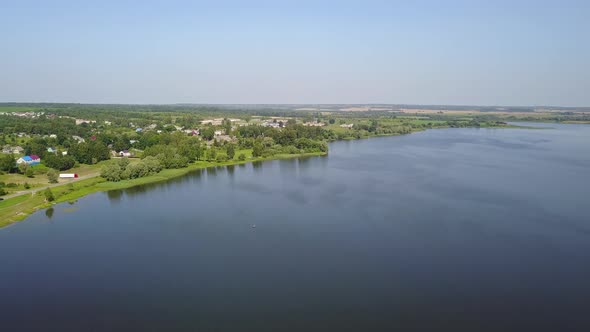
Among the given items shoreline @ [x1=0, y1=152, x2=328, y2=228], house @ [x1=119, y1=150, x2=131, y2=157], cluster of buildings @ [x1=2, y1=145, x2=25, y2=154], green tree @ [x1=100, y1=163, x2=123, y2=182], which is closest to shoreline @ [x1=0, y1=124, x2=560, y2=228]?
shoreline @ [x1=0, y1=152, x2=328, y2=228]

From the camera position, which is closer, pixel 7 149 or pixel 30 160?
pixel 30 160

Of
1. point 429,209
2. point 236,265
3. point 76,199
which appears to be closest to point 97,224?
point 76,199

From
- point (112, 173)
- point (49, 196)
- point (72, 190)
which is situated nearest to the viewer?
point (49, 196)

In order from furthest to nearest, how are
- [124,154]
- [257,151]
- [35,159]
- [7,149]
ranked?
[257,151] → [124,154] → [7,149] → [35,159]

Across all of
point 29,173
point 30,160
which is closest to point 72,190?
point 29,173

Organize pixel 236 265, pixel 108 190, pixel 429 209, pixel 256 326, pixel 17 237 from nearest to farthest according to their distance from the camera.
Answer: pixel 256 326, pixel 236 265, pixel 17 237, pixel 429 209, pixel 108 190

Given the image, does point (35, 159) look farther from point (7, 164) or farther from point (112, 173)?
point (112, 173)

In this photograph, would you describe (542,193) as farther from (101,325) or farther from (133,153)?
→ (133,153)

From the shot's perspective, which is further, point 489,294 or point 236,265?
point 236,265
